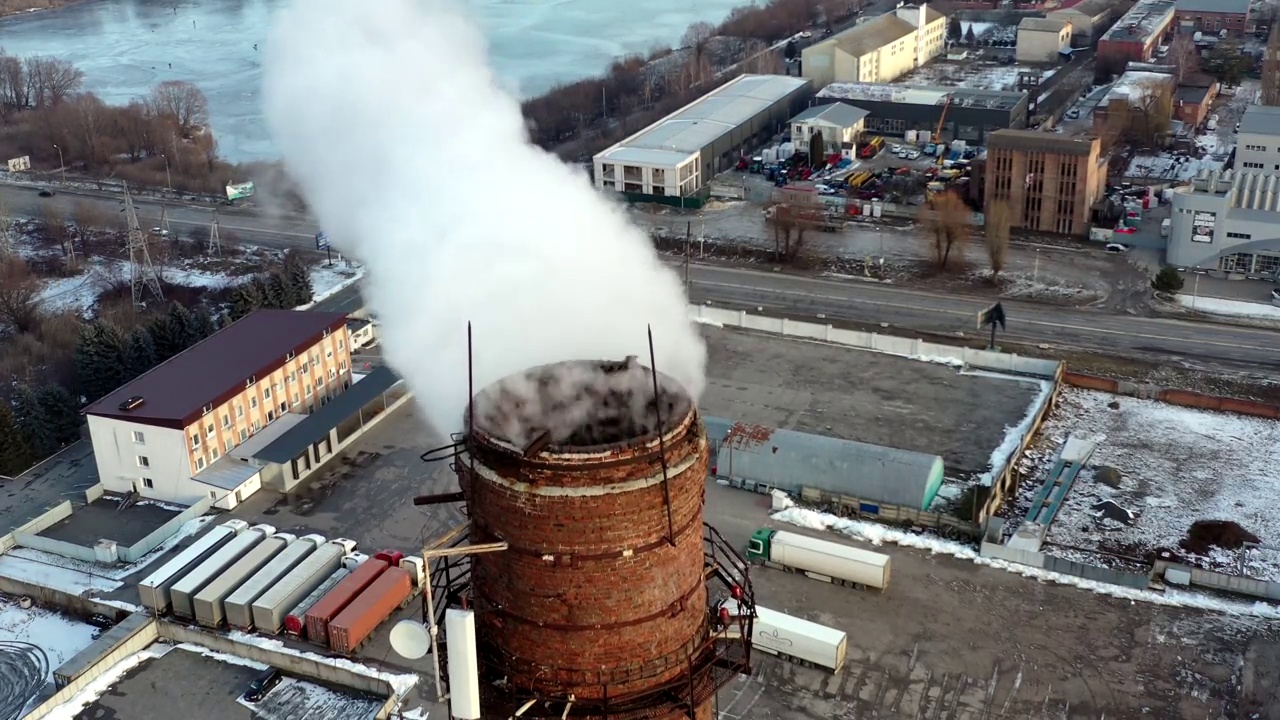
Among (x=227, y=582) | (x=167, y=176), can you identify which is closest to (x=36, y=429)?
(x=227, y=582)

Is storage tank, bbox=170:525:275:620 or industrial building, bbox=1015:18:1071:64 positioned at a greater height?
industrial building, bbox=1015:18:1071:64

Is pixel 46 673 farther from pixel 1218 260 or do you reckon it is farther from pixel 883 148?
pixel 883 148

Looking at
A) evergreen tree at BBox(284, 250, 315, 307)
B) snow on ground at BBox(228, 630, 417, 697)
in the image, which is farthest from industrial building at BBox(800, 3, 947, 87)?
snow on ground at BBox(228, 630, 417, 697)

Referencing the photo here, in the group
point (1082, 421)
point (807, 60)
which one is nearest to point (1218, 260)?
point (1082, 421)

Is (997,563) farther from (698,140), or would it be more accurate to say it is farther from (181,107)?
(181,107)

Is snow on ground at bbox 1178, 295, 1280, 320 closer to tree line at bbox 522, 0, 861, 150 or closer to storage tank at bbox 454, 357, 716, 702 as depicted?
tree line at bbox 522, 0, 861, 150

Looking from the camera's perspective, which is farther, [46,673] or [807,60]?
[807,60]
